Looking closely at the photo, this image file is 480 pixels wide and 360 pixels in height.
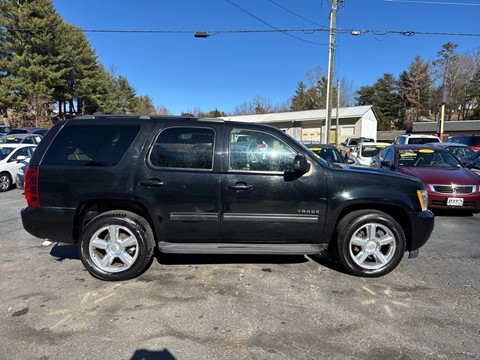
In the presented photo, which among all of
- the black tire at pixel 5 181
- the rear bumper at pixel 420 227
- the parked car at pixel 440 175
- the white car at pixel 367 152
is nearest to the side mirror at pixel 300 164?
the rear bumper at pixel 420 227

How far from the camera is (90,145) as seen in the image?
13.8 ft

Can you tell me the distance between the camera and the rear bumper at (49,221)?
13.4ft

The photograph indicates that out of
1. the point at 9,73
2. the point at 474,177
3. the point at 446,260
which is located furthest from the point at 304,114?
the point at 446,260

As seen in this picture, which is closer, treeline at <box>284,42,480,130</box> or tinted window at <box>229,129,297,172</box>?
tinted window at <box>229,129,297,172</box>

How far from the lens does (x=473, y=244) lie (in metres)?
5.61

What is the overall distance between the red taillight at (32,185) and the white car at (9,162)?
892 centimetres

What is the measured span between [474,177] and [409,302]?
523cm

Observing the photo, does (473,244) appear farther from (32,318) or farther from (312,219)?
(32,318)

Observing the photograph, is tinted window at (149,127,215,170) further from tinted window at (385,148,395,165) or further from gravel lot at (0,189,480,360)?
tinted window at (385,148,395,165)

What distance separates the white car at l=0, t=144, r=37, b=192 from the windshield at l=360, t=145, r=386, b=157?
13.0 m

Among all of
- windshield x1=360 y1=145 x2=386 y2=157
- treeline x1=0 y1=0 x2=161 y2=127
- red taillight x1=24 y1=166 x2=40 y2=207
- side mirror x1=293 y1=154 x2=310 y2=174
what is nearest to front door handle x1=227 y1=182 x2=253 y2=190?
side mirror x1=293 y1=154 x2=310 y2=174

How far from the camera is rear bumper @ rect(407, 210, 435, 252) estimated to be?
167 inches

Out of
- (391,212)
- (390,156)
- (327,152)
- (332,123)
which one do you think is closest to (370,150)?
(327,152)

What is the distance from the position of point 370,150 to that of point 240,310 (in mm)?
13018
